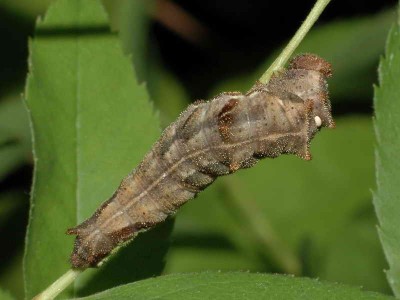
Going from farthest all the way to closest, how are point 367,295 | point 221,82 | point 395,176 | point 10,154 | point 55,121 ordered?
1. point 221,82
2. point 10,154
3. point 55,121
4. point 395,176
5. point 367,295

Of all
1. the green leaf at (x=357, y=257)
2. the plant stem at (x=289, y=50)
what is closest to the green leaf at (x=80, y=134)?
the plant stem at (x=289, y=50)

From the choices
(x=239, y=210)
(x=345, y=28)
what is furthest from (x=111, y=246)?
(x=345, y=28)

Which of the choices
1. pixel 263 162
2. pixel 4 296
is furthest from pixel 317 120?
pixel 263 162

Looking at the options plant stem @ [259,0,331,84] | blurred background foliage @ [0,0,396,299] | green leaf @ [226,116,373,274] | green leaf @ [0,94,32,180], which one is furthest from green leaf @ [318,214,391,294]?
plant stem @ [259,0,331,84]

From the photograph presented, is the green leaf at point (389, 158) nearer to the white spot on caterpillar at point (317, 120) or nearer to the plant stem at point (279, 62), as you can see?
the white spot on caterpillar at point (317, 120)

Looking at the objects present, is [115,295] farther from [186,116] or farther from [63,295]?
[186,116]
